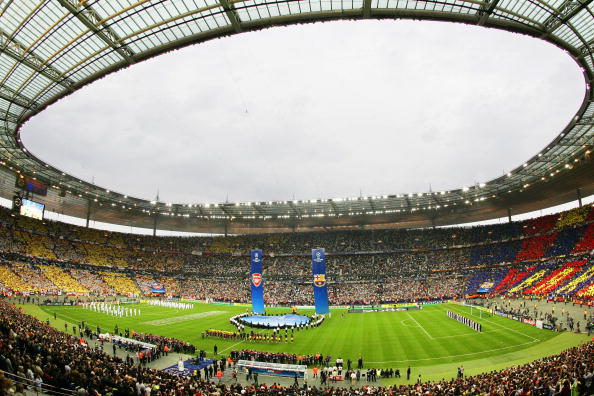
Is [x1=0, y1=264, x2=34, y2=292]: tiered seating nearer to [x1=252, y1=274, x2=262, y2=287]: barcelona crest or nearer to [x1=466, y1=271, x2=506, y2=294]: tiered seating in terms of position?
[x1=252, y1=274, x2=262, y2=287]: barcelona crest

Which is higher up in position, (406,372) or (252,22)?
(252,22)

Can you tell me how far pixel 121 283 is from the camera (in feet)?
227

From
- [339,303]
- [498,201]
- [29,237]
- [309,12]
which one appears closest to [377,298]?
[339,303]

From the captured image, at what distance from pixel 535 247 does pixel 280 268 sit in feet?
161

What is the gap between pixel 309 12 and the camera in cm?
1908

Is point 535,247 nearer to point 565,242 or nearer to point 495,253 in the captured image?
point 565,242

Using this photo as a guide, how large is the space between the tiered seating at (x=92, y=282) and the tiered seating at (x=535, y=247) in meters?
74.0

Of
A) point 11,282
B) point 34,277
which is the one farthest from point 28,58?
point 34,277

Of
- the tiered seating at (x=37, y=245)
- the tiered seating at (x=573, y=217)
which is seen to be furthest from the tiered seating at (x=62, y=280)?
the tiered seating at (x=573, y=217)

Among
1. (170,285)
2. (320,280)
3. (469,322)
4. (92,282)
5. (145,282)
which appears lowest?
(469,322)

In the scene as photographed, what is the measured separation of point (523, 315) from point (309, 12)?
3939 centimetres

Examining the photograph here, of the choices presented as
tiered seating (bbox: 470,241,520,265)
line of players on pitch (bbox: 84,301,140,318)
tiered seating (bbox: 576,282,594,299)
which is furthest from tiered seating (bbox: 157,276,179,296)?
tiered seating (bbox: 576,282,594,299)

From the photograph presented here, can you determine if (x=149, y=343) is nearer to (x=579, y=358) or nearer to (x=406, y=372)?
(x=406, y=372)

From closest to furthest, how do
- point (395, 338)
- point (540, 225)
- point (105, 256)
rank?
point (395, 338), point (540, 225), point (105, 256)
